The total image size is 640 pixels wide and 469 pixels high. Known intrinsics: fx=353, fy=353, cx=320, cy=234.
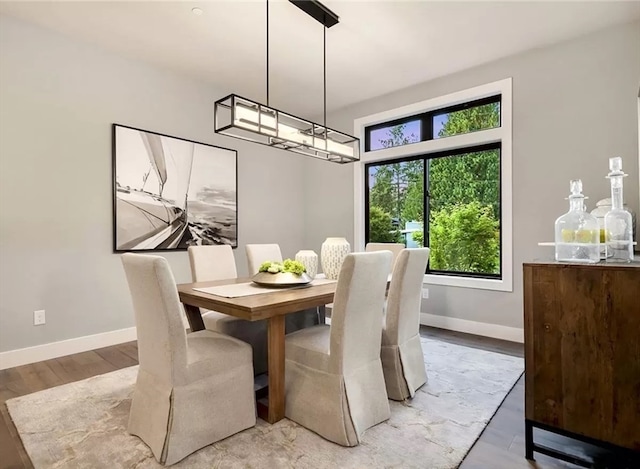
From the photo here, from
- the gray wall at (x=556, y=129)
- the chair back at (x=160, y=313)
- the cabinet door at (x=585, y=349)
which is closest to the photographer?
the cabinet door at (x=585, y=349)

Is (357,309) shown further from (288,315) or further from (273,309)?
(288,315)

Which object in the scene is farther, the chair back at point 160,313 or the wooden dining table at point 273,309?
the wooden dining table at point 273,309

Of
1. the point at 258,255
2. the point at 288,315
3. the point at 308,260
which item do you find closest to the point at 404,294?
the point at 308,260

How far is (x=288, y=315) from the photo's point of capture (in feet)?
9.32

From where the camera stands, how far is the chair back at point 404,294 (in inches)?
84.3

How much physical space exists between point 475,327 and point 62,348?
3944 mm

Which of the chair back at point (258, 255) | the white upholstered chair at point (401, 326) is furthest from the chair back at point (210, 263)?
the white upholstered chair at point (401, 326)

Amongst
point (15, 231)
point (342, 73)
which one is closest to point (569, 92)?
point (342, 73)

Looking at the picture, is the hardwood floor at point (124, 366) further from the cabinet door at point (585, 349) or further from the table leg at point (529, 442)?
the cabinet door at point (585, 349)

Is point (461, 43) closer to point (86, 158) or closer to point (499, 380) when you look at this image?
point (499, 380)

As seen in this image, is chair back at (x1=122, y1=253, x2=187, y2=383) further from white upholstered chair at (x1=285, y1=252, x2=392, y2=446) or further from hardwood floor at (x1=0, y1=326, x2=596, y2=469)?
hardwood floor at (x1=0, y1=326, x2=596, y2=469)

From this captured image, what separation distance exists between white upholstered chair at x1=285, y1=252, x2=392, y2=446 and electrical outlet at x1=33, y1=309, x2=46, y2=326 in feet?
7.76

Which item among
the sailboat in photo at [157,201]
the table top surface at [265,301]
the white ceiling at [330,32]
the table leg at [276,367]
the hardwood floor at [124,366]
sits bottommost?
the hardwood floor at [124,366]

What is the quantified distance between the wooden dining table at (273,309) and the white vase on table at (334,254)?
48 centimetres
